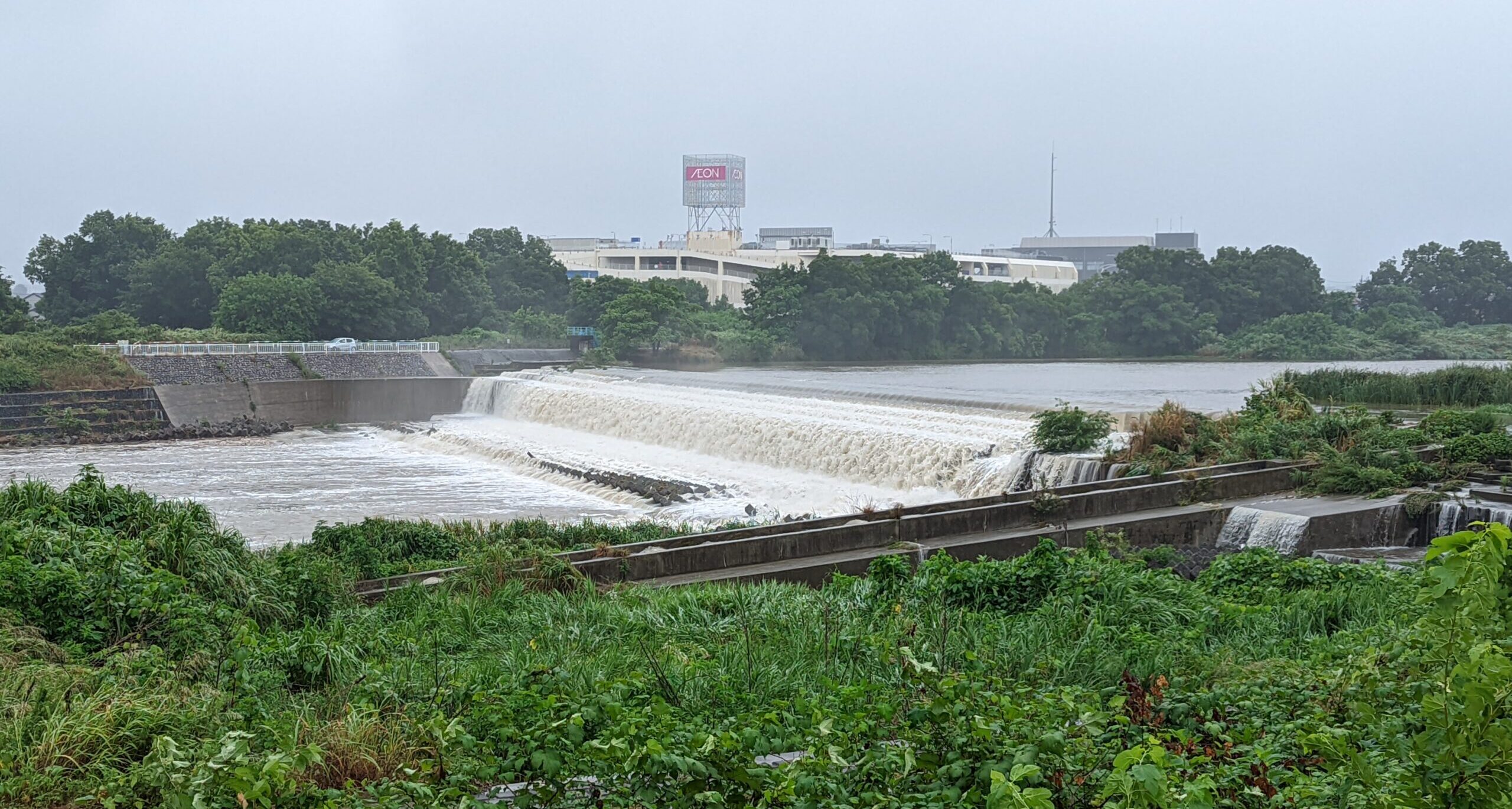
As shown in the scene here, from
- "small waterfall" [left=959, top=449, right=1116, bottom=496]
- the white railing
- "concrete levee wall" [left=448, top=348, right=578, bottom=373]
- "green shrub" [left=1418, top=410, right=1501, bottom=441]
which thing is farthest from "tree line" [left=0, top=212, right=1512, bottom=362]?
"green shrub" [left=1418, top=410, right=1501, bottom=441]

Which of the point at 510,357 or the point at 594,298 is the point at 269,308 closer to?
the point at 510,357

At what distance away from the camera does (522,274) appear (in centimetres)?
5862

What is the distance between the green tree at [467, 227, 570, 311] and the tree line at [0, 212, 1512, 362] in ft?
0.38

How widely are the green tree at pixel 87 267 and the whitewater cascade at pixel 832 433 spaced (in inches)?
1300

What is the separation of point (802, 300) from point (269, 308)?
Result: 21827 mm

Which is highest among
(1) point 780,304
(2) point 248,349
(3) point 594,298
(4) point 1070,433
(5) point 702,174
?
(5) point 702,174

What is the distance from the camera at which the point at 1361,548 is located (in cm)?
1112

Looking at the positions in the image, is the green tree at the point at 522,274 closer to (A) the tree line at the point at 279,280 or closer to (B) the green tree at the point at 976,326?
(A) the tree line at the point at 279,280

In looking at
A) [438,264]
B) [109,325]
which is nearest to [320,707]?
[109,325]

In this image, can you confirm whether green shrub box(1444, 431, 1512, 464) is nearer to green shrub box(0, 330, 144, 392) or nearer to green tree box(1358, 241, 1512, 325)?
green shrub box(0, 330, 144, 392)

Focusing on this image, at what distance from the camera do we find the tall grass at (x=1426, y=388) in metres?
20.0

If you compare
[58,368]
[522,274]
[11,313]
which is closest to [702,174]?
[522,274]

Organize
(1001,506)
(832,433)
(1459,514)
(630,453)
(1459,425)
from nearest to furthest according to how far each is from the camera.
→ (1459,514)
(1001,506)
(1459,425)
(832,433)
(630,453)

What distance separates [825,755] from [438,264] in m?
52.5
